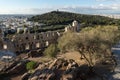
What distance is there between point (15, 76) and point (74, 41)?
11.5 meters

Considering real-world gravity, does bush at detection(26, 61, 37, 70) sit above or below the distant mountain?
above

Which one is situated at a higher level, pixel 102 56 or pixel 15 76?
pixel 102 56

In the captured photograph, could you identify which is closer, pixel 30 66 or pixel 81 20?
pixel 30 66

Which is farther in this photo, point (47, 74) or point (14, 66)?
point (14, 66)

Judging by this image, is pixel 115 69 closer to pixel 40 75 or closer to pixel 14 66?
pixel 40 75

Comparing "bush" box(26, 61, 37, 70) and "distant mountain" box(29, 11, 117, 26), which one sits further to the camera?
"distant mountain" box(29, 11, 117, 26)

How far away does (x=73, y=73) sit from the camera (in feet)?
108

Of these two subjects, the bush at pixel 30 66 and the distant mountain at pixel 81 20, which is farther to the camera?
the distant mountain at pixel 81 20

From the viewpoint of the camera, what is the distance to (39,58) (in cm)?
4900

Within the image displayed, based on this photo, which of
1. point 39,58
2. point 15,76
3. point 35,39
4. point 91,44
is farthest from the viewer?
point 35,39

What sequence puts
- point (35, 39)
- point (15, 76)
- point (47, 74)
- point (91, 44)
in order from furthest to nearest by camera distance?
point (35, 39)
point (15, 76)
point (91, 44)
point (47, 74)

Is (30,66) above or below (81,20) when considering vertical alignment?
above

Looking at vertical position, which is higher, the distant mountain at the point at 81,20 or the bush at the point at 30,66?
the bush at the point at 30,66

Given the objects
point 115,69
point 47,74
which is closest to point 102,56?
point 115,69
